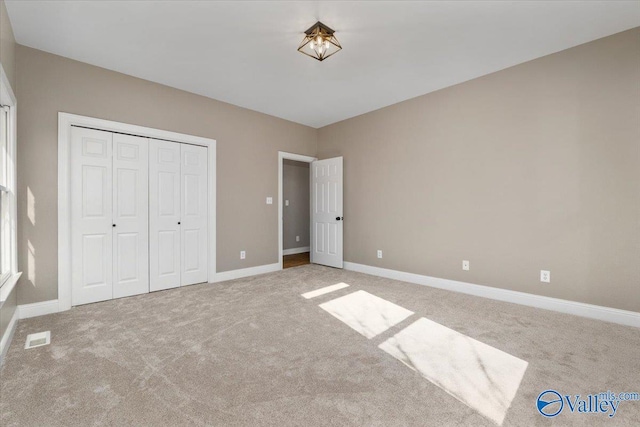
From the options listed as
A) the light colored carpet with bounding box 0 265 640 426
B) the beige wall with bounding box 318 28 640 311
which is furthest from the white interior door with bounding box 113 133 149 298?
the beige wall with bounding box 318 28 640 311

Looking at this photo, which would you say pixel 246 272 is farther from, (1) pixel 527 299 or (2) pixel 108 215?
(1) pixel 527 299

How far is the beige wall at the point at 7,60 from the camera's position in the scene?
7.21 feet

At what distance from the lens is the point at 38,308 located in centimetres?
287

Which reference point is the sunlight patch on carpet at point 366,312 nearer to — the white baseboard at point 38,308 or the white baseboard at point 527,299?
the white baseboard at point 527,299

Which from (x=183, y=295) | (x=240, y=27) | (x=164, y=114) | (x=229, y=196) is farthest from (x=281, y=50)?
(x=183, y=295)

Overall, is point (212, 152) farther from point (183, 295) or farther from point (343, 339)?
point (343, 339)

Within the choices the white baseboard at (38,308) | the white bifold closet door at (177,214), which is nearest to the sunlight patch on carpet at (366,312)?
the white bifold closet door at (177,214)

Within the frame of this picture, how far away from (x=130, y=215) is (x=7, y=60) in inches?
68.6

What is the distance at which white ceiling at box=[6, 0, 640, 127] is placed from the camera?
2330mm

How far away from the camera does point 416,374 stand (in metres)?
1.85

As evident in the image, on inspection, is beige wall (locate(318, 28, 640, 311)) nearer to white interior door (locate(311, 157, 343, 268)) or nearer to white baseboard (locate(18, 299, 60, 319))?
white interior door (locate(311, 157, 343, 268))

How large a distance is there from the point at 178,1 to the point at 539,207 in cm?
397

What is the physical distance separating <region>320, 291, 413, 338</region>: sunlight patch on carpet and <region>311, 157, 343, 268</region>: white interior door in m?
1.71

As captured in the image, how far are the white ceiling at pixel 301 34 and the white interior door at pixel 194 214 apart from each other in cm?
97
